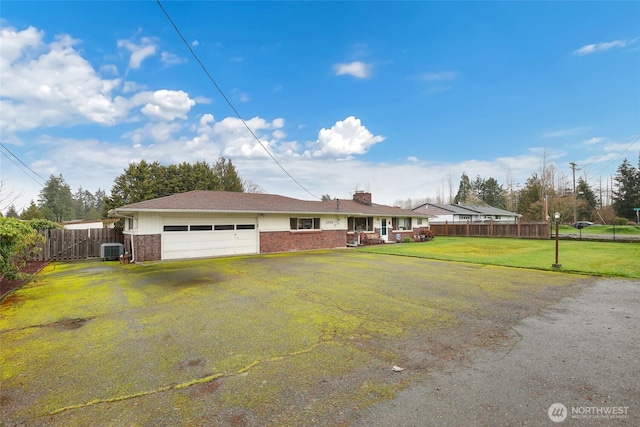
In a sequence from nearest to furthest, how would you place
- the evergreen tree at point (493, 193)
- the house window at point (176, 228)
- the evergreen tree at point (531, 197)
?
the house window at point (176, 228)
the evergreen tree at point (531, 197)
the evergreen tree at point (493, 193)

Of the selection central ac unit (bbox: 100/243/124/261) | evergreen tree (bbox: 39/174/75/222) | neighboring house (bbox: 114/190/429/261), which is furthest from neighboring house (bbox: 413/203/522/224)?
evergreen tree (bbox: 39/174/75/222)

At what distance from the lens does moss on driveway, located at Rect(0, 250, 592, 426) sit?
2.61 m

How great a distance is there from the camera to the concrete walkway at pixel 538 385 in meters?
2.37

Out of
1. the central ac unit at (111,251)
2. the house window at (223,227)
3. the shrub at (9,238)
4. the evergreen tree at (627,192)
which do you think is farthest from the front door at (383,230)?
the evergreen tree at (627,192)

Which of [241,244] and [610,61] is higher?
[610,61]

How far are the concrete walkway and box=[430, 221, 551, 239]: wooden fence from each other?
2087 centimetres

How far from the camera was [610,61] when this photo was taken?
14828mm

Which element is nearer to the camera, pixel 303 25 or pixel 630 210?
pixel 303 25

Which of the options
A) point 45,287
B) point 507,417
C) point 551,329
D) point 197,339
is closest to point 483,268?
point 551,329

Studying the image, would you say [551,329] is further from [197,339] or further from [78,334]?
[78,334]

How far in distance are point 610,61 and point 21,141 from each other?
3517 cm

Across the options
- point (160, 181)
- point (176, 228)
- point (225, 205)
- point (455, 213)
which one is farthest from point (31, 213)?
point (455, 213)
